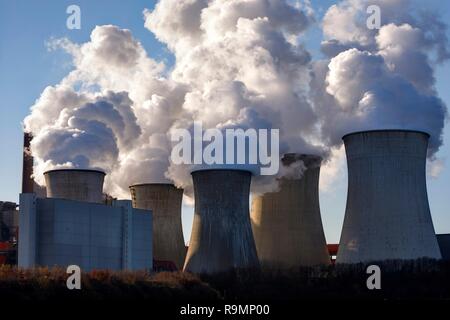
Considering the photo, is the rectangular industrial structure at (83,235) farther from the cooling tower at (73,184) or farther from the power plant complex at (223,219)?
the cooling tower at (73,184)

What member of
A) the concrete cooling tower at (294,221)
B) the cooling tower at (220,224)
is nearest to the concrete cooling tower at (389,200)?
the cooling tower at (220,224)

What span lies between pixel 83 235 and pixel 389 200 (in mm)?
9216

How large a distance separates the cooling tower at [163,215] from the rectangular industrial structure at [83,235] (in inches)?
193

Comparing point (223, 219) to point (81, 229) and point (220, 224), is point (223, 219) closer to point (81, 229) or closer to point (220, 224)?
point (220, 224)

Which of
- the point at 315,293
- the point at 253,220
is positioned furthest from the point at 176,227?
the point at 315,293

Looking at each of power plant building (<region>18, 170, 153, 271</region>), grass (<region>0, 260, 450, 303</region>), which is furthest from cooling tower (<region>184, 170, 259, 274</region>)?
power plant building (<region>18, 170, 153, 271</region>)

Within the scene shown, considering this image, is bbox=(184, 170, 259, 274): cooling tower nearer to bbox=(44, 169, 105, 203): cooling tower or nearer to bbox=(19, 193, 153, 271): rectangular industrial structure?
bbox=(19, 193, 153, 271): rectangular industrial structure

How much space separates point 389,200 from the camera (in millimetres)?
26750

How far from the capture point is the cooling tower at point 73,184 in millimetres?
28297

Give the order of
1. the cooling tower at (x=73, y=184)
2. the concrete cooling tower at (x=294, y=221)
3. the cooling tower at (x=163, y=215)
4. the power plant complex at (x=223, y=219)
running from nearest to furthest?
the power plant complex at (x=223, y=219), the cooling tower at (x=73, y=184), the concrete cooling tower at (x=294, y=221), the cooling tower at (x=163, y=215)

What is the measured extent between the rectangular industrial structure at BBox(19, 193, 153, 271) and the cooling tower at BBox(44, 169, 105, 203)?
1.01m

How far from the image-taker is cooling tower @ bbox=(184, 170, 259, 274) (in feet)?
96.2

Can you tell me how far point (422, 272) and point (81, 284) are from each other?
11431mm

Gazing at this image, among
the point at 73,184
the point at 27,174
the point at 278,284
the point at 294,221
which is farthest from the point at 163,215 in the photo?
the point at 27,174
